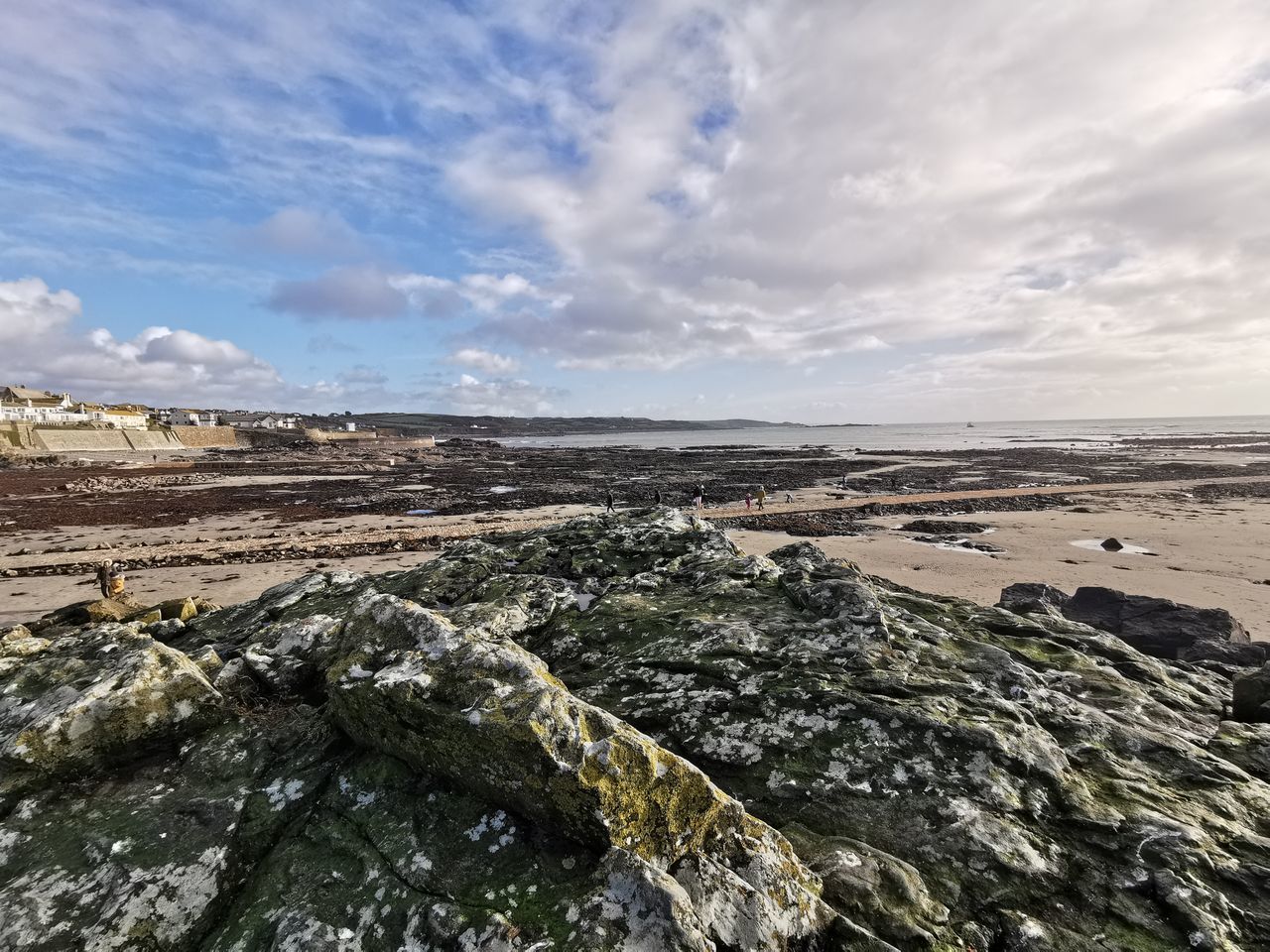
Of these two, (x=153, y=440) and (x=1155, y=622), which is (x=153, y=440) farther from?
(x=1155, y=622)

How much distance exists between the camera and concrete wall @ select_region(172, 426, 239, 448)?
98.1 metres

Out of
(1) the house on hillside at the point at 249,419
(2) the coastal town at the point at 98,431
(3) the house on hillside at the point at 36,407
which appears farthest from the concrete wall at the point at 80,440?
(1) the house on hillside at the point at 249,419

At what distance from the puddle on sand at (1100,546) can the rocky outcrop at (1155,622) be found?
10.5 m

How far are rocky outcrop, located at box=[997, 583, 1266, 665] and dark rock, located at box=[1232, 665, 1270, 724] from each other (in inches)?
138

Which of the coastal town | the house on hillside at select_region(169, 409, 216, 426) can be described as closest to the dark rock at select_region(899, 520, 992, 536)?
the coastal town

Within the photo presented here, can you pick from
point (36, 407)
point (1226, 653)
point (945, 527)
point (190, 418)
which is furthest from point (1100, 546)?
point (190, 418)

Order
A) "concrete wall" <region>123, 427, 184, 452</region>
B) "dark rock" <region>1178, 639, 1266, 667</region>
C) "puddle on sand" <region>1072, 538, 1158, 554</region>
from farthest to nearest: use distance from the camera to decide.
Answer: "concrete wall" <region>123, 427, 184, 452</region> → "puddle on sand" <region>1072, 538, 1158, 554</region> → "dark rock" <region>1178, 639, 1266, 667</region>

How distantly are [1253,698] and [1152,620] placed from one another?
640 cm

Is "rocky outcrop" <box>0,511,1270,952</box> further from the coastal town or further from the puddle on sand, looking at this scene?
the coastal town

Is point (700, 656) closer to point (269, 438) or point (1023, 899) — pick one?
point (1023, 899)

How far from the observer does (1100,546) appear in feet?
70.8

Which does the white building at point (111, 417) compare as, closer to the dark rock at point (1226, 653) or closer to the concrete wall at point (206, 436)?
the concrete wall at point (206, 436)

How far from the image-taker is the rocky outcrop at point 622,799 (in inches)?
122

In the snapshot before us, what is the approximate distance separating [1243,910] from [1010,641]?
3.88m
